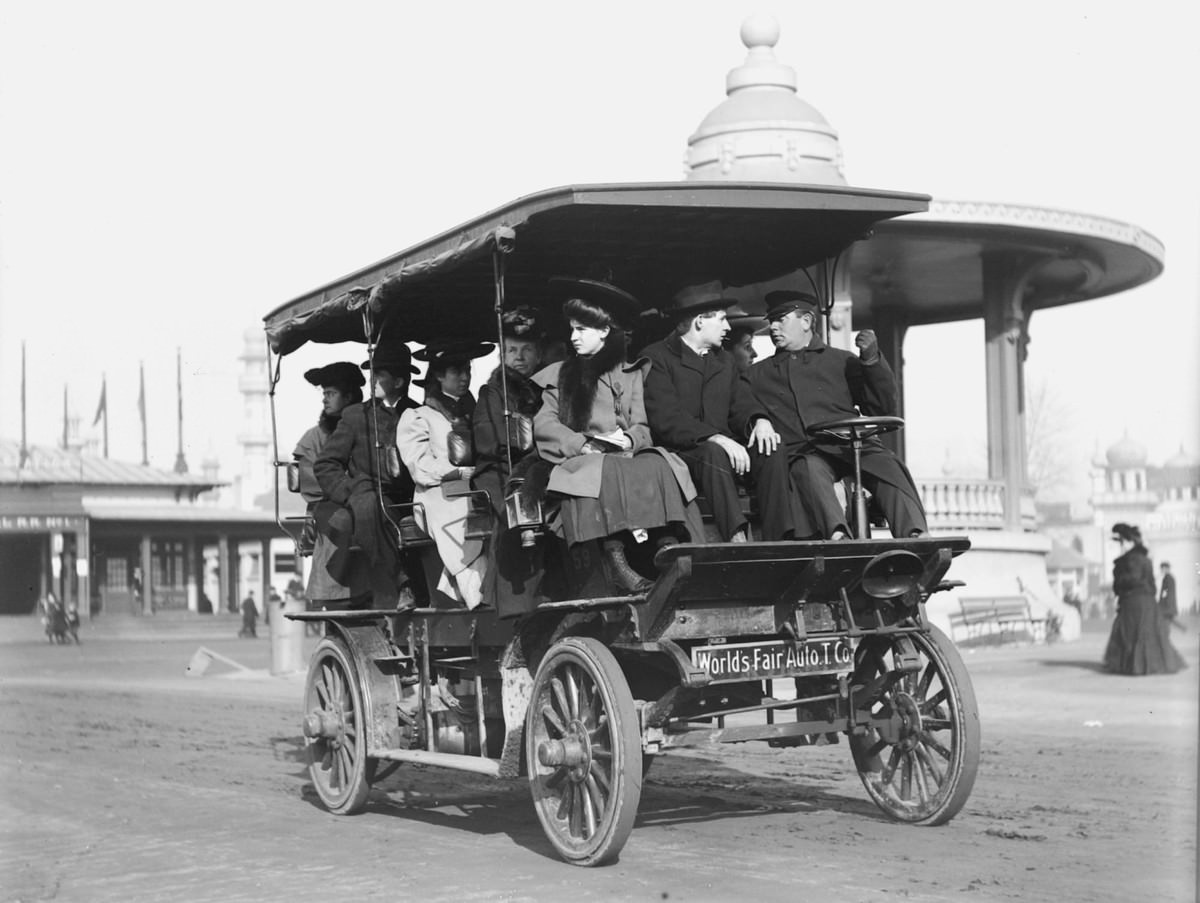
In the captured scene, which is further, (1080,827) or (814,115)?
(814,115)

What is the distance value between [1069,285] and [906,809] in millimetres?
22090

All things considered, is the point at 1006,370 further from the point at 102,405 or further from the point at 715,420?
the point at 102,405

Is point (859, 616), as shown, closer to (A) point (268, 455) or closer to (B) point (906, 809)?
(B) point (906, 809)

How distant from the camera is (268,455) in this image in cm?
8631

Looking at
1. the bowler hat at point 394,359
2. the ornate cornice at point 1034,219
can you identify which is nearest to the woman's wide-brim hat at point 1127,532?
the ornate cornice at point 1034,219

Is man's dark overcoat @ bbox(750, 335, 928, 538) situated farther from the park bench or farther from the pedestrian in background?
the pedestrian in background

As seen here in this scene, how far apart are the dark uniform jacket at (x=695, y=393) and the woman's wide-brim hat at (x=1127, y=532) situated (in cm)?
1202

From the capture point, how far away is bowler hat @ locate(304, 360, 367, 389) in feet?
36.3

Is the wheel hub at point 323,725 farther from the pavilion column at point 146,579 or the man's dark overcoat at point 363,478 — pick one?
the pavilion column at point 146,579

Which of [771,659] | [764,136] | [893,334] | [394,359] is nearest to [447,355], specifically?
[394,359]

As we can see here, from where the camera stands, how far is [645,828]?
8820 millimetres

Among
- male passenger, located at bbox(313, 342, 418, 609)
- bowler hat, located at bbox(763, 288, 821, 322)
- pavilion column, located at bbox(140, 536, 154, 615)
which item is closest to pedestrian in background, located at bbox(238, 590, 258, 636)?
pavilion column, located at bbox(140, 536, 154, 615)

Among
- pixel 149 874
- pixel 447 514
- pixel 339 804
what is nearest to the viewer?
pixel 149 874

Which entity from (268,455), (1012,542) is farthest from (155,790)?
(268,455)
